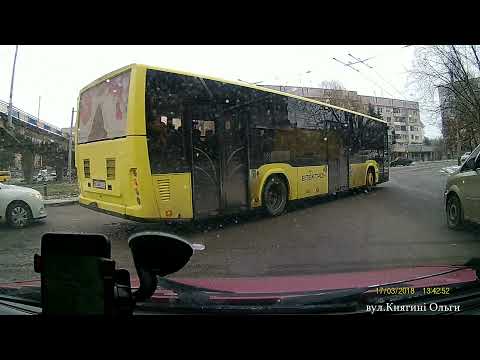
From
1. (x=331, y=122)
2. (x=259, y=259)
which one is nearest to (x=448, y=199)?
(x=259, y=259)

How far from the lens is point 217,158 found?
18.3 ft

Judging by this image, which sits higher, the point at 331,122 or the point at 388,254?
the point at 331,122

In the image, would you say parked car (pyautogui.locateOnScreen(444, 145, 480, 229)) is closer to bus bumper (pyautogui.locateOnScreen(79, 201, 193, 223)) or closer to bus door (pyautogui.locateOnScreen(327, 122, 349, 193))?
bus door (pyautogui.locateOnScreen(327, 122, 349, 193))

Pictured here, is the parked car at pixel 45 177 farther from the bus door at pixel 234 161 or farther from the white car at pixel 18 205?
the bus door at pixel 234 161

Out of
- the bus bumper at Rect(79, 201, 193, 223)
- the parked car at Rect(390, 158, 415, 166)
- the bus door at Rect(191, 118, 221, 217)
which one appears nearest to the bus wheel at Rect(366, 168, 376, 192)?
the parked car at Rect(390, 158, 415, 166)

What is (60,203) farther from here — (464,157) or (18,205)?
(464,157)

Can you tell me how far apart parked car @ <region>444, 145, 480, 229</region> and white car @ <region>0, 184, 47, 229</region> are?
4885mm

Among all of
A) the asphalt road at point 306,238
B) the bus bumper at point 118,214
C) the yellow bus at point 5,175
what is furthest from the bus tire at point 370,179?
the yellow bus at point 5,175

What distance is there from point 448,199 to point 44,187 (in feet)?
17.4

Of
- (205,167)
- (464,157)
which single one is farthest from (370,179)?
(205,167)

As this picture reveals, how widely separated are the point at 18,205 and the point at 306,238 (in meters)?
3.61

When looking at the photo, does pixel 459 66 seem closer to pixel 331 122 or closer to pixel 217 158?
pixel 217 158

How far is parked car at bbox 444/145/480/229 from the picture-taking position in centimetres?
407
